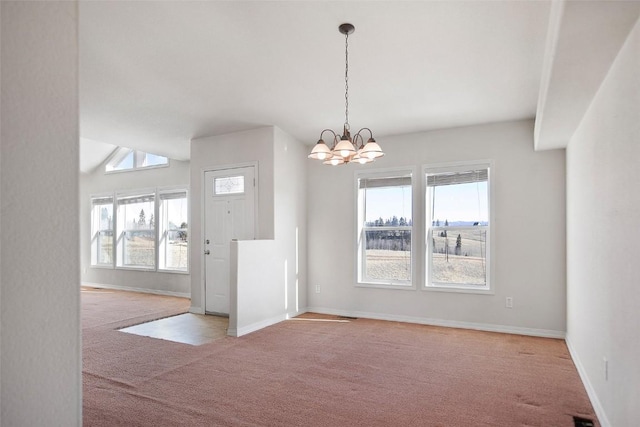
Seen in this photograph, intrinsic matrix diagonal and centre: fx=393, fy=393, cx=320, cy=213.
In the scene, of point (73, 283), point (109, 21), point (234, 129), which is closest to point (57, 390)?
point (73, 283)

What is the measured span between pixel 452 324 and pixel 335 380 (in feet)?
7.98

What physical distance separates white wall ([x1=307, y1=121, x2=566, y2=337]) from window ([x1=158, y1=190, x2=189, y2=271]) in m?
3.48

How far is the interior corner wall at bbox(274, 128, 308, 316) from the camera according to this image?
548cm

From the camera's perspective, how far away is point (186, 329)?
5023 mm

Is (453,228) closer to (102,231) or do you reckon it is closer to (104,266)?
(104,266)

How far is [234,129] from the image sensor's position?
18.1 feet

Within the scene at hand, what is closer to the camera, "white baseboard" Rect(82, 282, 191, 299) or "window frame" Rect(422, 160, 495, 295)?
"window frame" Rect(422, 160, 495, 295)

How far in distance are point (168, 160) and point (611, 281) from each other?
24.3ft

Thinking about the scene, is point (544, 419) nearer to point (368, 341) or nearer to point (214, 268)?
point (368, 341)

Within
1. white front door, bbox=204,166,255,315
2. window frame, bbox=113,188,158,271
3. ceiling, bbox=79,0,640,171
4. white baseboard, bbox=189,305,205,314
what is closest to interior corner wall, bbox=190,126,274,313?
white baseboard, bbox=189,305,205,314

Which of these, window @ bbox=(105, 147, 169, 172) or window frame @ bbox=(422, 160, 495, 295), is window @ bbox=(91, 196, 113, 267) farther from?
window frame @ bbox=(422, 160, 495, 295)

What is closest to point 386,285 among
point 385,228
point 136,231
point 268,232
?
point 385,228

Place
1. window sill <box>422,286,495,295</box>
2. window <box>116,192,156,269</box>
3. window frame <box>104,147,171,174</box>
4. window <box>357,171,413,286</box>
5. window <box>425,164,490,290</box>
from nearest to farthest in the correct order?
window sill <box>422,286,495,295</box>, window <box>425,164,490,290</box>, window <box>357,171,413,286</box>, window <box>116,192,156,269</box>, window frame <box>104,147,171,174</box>

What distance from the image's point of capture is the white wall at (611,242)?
199 cm
